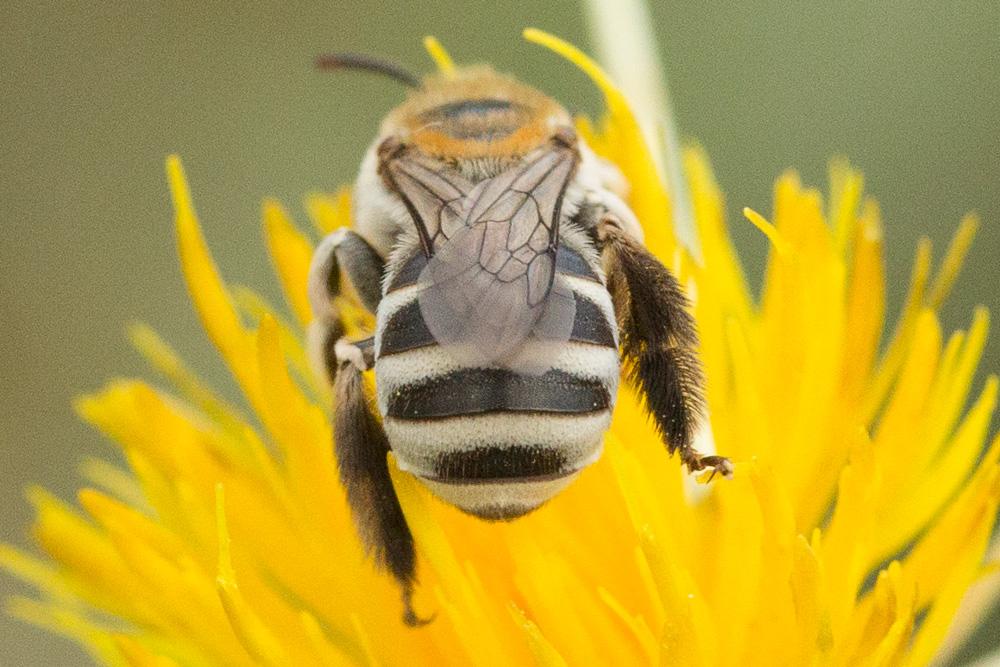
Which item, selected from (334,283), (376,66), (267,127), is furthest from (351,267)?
(267,127)

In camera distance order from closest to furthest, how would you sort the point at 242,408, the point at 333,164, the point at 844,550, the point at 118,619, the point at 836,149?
the point at 844,550, the point at 118,619, the point at 836,149, the point at 242,408, the point at 333,164

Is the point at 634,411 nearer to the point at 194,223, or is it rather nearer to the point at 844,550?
the point at 844,550

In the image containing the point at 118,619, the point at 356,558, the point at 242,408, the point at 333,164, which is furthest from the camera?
the point at 333,164

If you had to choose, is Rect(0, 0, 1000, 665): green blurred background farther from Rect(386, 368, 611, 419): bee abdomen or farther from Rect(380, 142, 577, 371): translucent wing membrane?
Rect(386, 368, 611, 419): bee abdomen

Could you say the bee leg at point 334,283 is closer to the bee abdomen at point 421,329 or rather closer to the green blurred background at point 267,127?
the bee abdomen at point 421,329

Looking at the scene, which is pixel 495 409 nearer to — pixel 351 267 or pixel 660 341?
pixel 660 341

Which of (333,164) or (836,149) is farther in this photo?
(333,164)

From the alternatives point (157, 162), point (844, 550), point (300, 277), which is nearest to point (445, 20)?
point (157, 162)

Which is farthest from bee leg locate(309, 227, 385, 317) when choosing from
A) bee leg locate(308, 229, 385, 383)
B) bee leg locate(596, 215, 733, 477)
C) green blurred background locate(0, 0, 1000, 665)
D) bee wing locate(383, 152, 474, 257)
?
green blurred background locate(0, 0, 1000, 665)

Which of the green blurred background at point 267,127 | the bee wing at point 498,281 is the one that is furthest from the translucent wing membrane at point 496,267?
the green blurred background at point 267,127
